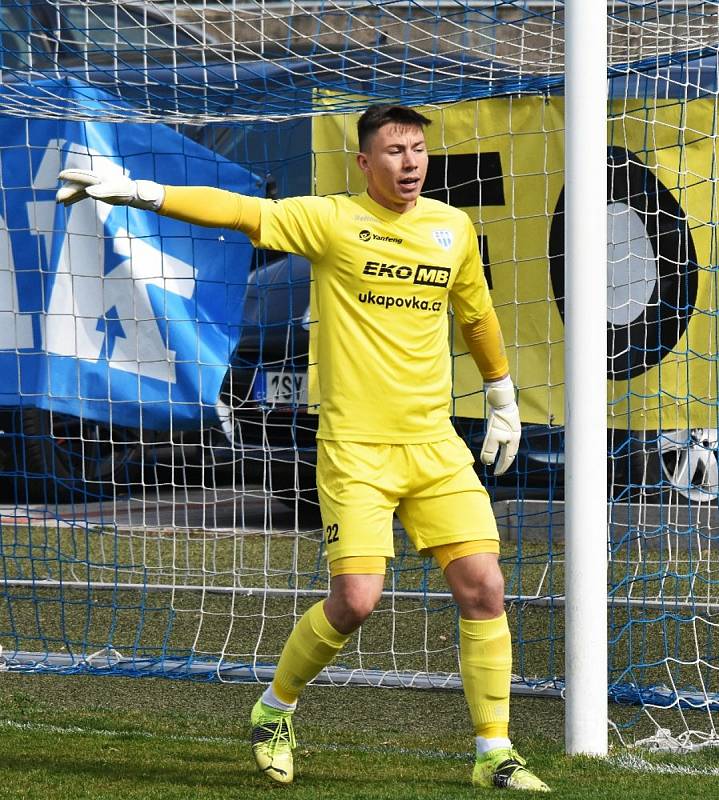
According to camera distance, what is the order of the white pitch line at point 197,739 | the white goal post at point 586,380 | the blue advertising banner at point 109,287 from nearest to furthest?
the white goal post at point 586,380
the white pitch line at point 197,739
the blue advertising banner at point 109,287

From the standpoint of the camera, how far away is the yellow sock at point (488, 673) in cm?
378

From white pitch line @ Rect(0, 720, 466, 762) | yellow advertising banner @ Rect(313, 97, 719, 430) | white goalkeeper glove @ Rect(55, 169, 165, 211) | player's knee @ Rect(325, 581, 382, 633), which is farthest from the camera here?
yellow advertising banner @ Rect(313, 97, 719, 430)

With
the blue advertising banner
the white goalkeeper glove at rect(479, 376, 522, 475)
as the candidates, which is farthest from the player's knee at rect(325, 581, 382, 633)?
the blue advertising banner

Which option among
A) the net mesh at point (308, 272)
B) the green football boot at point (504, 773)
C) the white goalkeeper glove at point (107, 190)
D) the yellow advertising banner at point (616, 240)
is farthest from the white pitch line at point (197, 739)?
the yellow advertising banner at point (616, 240)

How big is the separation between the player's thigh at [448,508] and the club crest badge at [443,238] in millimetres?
565

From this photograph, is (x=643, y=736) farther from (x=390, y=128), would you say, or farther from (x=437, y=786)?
(x=390, y=128)

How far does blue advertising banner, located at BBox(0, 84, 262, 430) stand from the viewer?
6.34m

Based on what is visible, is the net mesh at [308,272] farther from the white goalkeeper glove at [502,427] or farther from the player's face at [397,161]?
the player's face at [397,161]

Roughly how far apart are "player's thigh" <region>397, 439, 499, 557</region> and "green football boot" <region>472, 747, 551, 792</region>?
22.3 inches

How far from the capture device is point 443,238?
3885 mm

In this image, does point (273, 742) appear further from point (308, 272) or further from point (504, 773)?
point (308, 272)

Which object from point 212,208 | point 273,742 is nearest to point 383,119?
point 212,208

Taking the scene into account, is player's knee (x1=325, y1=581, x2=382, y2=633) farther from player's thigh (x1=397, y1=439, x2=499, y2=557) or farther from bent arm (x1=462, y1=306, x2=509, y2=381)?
bent arm (x1=462, y1=306, x2=509, y2=381)

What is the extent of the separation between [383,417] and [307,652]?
70 centimetres
